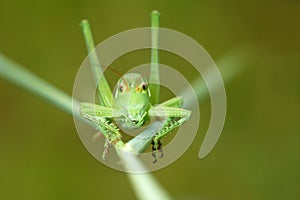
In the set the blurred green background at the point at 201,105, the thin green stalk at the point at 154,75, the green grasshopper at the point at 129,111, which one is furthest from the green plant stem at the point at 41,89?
the blurred green background at the point at 201,105

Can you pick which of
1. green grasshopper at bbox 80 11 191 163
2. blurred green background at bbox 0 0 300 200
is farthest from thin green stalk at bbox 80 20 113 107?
blurred green background at bbox 0 0 300 200

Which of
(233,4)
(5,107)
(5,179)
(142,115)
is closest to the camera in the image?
(142,115)

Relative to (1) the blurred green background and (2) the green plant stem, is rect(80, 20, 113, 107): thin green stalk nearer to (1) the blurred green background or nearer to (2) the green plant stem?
(2) the green plant stem

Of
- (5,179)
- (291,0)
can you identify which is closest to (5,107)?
(5,179)

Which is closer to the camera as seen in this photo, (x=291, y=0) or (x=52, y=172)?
(x=52, y=172)

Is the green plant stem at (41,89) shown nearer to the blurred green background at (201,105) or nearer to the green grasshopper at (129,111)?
the green grasshopper at (129,111)

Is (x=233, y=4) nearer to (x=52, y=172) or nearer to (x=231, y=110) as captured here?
(x=231, y=110)

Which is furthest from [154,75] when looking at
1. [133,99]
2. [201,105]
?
[201,105]
